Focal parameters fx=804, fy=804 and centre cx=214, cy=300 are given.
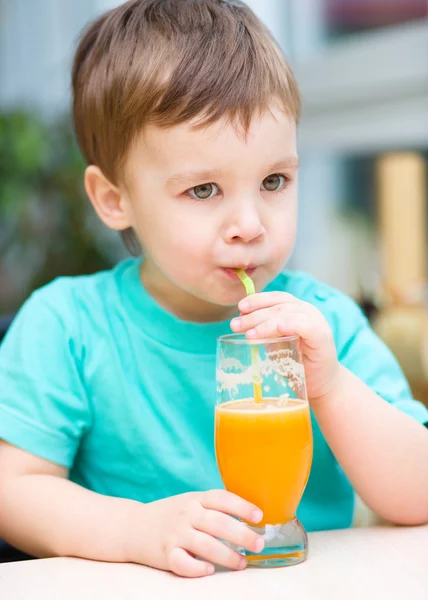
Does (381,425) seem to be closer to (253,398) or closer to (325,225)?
(253,398)

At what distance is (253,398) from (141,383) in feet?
1.17

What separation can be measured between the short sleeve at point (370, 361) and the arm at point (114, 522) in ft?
1.06

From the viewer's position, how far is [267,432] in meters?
0.79

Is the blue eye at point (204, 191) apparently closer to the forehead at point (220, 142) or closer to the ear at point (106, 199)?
the forehead at point (220, 142)

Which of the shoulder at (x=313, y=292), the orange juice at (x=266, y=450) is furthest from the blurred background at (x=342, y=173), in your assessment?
the orange juice at (x=266, y=450)

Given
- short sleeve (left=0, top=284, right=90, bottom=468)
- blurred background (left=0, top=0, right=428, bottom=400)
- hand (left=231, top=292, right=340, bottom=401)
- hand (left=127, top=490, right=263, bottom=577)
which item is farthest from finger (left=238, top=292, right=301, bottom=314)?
blurred background (left=0, top=0, right=428, bottom=400)

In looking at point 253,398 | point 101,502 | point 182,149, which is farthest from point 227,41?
point 101,502

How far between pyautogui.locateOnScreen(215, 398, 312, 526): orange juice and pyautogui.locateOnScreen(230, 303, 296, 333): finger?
0.10 meters

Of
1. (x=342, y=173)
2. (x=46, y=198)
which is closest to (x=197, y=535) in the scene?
(x=342, y=173)

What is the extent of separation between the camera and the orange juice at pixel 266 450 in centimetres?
79

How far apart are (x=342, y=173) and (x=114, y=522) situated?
1.88 meters

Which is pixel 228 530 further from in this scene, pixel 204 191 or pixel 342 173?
pixel 342 173

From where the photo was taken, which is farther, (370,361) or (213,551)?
(370,361)

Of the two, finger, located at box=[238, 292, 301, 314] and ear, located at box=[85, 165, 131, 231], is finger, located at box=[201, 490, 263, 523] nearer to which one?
finger, located at box=[238, 292, 301, 314]
